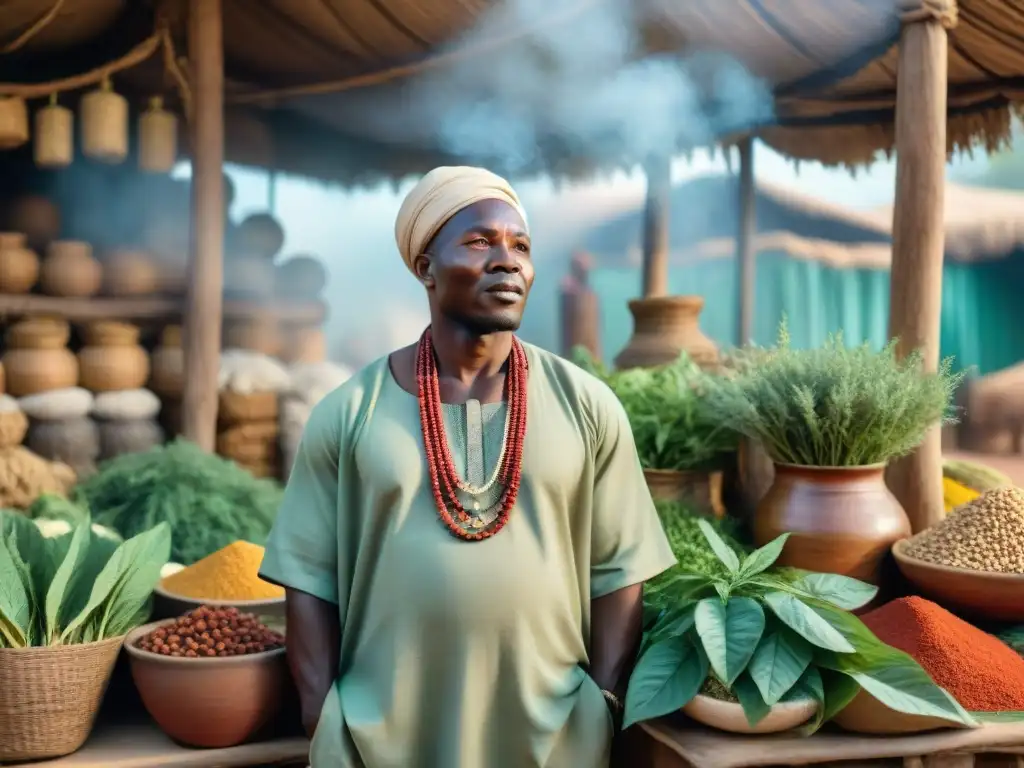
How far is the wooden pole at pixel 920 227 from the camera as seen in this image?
126 inches

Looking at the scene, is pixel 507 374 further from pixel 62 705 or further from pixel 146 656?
pixel 62 705

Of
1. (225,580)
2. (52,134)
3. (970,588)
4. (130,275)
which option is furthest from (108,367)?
(970,588)

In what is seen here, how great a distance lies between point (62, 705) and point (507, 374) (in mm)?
1125

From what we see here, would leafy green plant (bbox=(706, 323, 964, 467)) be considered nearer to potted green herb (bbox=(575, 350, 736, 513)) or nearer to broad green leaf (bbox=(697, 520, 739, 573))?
potted green herb (bbox=(575, 350, 736, 513))

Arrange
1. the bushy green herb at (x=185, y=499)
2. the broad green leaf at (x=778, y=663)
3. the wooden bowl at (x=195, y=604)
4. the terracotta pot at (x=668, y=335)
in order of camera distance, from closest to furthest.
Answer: the broad green leaf at (x=778, y=663) → the wooden bowl at (x=195, y=604) → the bushy green herb at (x=185, y=499) → the terracotta pot at (x=668, y=335)

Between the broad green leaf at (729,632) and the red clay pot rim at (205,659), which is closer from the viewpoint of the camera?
the broad green leaf at (729,632)

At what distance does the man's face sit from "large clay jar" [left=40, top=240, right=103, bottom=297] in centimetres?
336

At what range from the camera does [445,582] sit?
1.77 metres

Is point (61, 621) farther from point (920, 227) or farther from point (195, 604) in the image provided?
point (920, 227)

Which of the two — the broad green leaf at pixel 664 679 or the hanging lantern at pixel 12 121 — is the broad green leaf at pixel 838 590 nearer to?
the broad green leaf at pixel 664 679

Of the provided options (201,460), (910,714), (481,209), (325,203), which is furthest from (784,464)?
(325,203)

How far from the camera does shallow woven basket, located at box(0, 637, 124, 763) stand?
1921 millimetres

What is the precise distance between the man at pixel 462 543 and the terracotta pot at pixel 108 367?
3058 millimetres

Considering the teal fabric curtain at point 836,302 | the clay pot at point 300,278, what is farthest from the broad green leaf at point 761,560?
the teal fabric curtain at point 836,302
